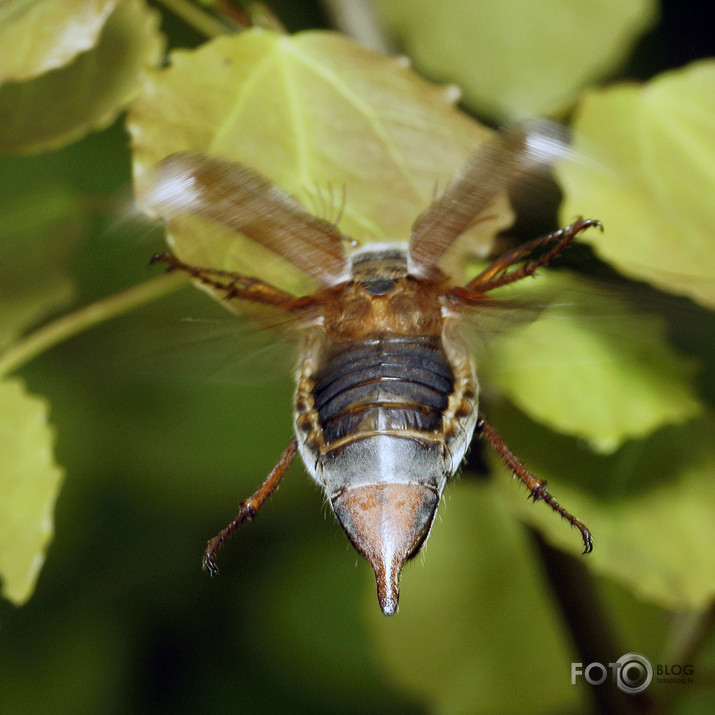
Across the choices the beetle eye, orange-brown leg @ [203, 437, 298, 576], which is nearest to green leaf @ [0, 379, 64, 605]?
orange-brown leg @ [203, 437, 298, 576]

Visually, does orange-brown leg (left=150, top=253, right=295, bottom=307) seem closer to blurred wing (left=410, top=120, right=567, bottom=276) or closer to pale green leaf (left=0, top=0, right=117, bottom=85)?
blurred wing (left=410, top=120, right=567, bottom=276)

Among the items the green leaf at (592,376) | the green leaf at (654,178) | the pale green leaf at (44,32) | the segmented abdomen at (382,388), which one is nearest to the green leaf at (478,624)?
the green leaf at (592,376)

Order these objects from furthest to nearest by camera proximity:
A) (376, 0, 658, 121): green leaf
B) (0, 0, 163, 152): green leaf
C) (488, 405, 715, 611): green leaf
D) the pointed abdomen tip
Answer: (376, 0, 658, 121): green leaf
(488, 405, 715, 611): green leaf
(0, 0, 163, 152): green leaf
the pointed abdomen tip

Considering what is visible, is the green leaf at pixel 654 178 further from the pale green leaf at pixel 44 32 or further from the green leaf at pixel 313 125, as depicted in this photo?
the pale green leaf at pixel 44 32

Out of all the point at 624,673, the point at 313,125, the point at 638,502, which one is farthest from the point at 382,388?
the point at 624,673

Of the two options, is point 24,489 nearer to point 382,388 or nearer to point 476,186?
point 382,388
